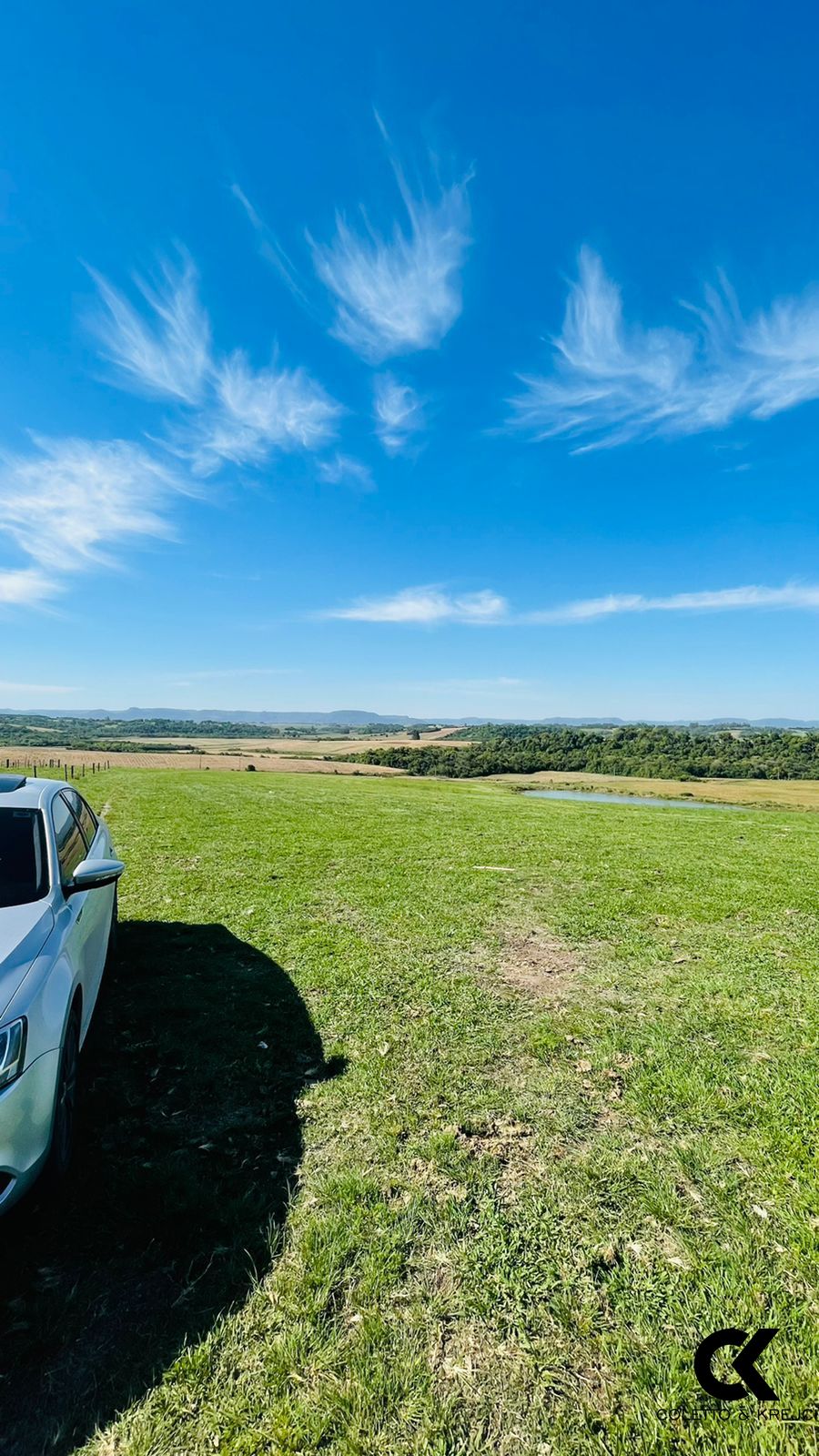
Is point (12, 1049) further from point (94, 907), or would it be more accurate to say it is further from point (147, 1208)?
point (94, 907)

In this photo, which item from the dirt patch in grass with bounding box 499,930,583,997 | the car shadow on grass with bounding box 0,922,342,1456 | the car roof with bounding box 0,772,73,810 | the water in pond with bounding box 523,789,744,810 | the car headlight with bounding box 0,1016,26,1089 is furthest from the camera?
the water in pond with bounding box 523,789,744,810

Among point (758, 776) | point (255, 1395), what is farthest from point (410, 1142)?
point (758, 776)

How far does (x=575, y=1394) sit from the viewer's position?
90.0 inches

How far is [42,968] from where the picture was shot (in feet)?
10.7

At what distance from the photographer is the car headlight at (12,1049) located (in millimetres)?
2672

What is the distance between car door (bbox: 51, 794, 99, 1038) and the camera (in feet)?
12.9

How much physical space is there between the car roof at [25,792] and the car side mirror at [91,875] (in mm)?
934

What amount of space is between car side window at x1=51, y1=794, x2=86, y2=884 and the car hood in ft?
2.00

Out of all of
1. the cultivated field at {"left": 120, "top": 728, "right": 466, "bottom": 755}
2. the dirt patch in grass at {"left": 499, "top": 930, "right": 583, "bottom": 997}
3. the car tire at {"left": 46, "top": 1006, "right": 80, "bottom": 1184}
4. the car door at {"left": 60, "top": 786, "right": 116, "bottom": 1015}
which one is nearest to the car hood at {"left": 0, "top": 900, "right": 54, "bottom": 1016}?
the car tire at {"left": 46, "top": 1006, "right": 80, "bottom": 1184}

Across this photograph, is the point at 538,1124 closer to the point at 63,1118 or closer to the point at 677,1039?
the point at 677,1039

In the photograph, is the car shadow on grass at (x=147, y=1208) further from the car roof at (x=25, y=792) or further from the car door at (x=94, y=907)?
the car roof at (x=25, y=792)

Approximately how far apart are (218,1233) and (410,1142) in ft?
4.02

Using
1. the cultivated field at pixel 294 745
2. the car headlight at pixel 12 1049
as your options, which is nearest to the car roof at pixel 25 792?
the car headlight at pixel 12 1049

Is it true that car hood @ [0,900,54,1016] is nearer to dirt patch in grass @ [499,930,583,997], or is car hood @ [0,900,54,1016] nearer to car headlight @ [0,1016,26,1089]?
car headlight @ [0,1016,26,1089]
